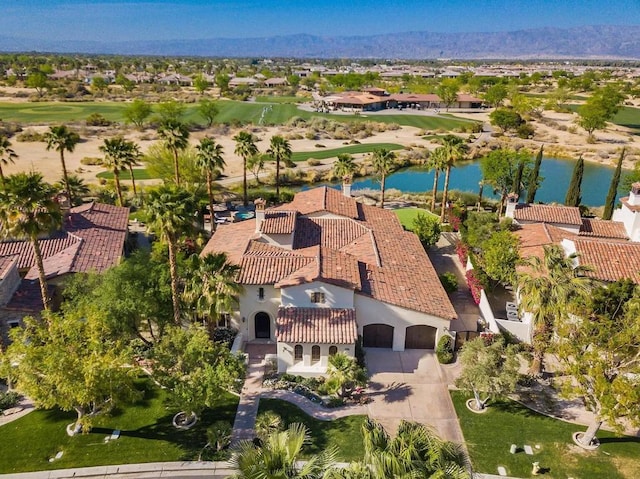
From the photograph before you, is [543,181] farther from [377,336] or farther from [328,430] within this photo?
[328,430]

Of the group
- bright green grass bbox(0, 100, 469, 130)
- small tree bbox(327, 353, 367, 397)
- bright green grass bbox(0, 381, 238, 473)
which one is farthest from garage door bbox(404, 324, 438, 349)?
bright green grass bbox(0, 100, 469, 130)

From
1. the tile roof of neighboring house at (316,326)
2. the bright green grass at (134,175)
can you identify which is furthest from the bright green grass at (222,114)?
the tile roof of neighboring house at (316,326)

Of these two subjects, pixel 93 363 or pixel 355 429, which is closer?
pixel 93 363

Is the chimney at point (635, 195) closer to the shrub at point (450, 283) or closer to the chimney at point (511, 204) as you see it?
the chimney at point (511, 204)

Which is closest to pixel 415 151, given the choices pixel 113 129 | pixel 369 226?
pixel 369 226

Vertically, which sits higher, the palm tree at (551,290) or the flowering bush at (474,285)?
the palm tree at (551,290)

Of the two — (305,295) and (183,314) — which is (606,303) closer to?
(305,295)
